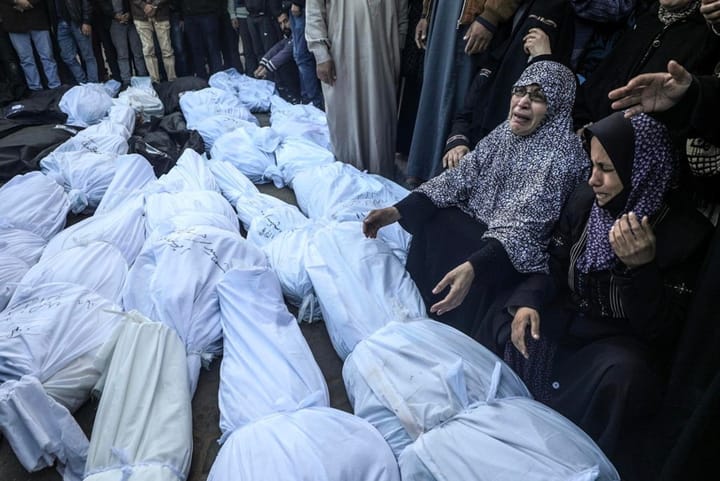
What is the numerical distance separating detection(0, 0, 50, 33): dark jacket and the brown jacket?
5230 mm

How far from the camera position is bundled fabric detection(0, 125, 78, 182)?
3240mm

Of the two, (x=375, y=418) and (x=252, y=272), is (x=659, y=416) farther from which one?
(x=252, y=272)

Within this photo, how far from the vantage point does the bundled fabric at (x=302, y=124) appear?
394 centimetres

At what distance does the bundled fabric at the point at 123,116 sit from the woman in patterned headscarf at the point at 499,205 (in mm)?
2900

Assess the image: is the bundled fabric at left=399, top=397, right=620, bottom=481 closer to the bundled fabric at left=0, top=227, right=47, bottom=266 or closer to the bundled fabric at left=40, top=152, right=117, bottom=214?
the bundled fabric at left=0, top=227, right=47, bottom=266

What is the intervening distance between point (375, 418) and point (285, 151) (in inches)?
99.5

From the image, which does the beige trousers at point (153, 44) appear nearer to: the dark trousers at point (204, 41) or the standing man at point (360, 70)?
the dark trousers at point (204, 41)

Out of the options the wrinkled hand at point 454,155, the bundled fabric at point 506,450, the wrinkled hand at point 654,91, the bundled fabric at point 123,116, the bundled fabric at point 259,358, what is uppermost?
the wrinkled hand at point 654,91

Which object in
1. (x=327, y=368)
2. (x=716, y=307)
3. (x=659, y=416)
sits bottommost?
(x=327, y=368)

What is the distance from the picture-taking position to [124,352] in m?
1.63

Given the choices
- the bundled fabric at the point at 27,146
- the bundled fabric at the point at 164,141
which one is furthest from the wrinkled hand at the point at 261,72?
the bundled fabric at the point at 27,146

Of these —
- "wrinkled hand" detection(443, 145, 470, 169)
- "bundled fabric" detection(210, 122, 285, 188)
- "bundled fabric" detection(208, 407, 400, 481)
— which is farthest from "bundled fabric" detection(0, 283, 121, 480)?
"bundled fabric" detection(210, 122, 285, 188)

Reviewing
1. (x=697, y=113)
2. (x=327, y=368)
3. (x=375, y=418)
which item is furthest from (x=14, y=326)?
(x=697, y=113)

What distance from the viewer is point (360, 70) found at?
3.25 m
